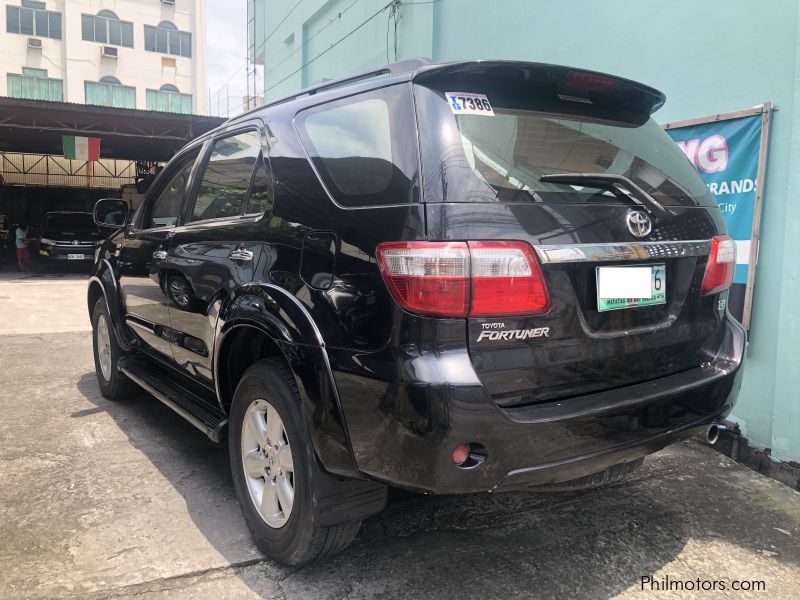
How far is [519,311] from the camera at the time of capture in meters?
1.88

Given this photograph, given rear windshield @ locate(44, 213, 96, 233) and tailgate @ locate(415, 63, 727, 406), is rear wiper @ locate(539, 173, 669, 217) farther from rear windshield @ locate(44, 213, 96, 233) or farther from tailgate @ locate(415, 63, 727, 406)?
rear windshield @ locate(44, 213, 96, 233)

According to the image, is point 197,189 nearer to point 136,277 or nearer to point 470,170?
point 136,277

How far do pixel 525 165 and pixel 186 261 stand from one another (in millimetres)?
1939

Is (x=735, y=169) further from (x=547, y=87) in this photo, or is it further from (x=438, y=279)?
(x=438, y=279)

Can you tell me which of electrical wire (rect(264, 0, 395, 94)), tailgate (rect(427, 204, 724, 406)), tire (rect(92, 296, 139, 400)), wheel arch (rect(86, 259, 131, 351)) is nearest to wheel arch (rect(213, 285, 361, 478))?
tailgate (rect(427, 204, 724, 406))

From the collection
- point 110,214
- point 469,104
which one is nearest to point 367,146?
point 469,104

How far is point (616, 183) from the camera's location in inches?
86.1

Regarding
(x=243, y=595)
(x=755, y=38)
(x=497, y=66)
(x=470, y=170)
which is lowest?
(x=243, y=595)

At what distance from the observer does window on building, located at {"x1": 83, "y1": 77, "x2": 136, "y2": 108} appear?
32.4m

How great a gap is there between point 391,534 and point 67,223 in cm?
1682

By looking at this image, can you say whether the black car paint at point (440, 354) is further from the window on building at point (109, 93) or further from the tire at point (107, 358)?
the window on building at point (109, 93)

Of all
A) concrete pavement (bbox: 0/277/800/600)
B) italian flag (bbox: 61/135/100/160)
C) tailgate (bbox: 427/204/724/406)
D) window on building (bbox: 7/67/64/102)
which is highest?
window on building (bbox: 7/67/64/102)

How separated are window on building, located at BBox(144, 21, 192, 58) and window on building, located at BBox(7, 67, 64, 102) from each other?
217 inches

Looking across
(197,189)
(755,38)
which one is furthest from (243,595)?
(755,38)
